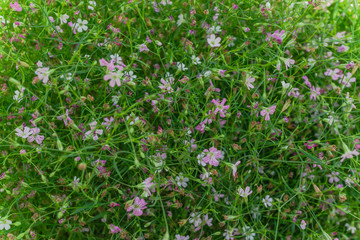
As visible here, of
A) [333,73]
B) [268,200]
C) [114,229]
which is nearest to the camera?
[114,229]

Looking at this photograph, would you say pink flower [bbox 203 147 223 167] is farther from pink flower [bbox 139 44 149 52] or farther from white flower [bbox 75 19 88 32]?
white flower [bbox 75 19 88 32]

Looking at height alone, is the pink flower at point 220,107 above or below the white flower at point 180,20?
below

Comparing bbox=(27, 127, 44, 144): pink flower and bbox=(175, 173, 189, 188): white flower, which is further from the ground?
bbox=(27, 127, 44, 144): pink flower

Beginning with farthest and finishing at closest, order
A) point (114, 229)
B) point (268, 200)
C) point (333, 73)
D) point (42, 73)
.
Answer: point (333, 73)
point (268, 200)
point (114, 229)
point (42, 73)

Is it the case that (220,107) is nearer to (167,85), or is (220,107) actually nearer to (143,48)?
(167,85)

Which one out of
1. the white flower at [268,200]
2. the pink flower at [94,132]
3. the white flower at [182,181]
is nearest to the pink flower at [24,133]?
the pink flower at [94,132]

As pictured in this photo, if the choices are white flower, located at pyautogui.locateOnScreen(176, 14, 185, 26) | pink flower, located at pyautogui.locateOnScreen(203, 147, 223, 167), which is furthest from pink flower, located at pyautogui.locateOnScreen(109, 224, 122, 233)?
white flower, located at pyautogui.locateOnScreen(176, 14, 185, 26)

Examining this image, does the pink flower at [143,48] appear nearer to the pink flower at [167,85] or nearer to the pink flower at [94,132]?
the pink flower at [167,85]

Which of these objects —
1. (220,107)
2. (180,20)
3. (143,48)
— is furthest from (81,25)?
(220,107)
